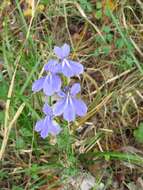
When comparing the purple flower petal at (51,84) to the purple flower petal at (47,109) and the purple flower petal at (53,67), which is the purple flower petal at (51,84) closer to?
the purple flower petal at (53,67)

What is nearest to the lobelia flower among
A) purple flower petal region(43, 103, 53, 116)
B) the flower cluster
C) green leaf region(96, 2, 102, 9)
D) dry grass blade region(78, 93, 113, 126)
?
the flower cluster

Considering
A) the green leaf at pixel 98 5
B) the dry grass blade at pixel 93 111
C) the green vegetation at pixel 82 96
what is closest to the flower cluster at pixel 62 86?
the green vegetation at pixel 82 96

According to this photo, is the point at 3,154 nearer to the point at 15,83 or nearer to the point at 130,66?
the point at 15,83

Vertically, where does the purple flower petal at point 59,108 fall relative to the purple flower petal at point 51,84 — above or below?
below

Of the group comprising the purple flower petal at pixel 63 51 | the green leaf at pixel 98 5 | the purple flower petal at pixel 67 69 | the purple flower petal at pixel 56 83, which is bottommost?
the purple flower petal at pixel 56 83

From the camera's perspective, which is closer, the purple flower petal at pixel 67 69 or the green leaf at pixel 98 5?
the purple flower petal at pixel 67 69

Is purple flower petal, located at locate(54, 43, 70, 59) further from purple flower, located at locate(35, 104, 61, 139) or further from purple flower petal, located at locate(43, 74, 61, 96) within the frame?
purple flower, located at locate(35, 104, 61, 139)

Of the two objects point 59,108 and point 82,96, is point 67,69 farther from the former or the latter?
point 82,96

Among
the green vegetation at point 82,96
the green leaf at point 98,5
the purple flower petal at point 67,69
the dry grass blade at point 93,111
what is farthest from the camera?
the green leaf at point 98,5

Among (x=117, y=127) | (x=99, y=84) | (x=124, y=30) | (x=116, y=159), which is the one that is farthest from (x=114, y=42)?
(x=116, y=159)
